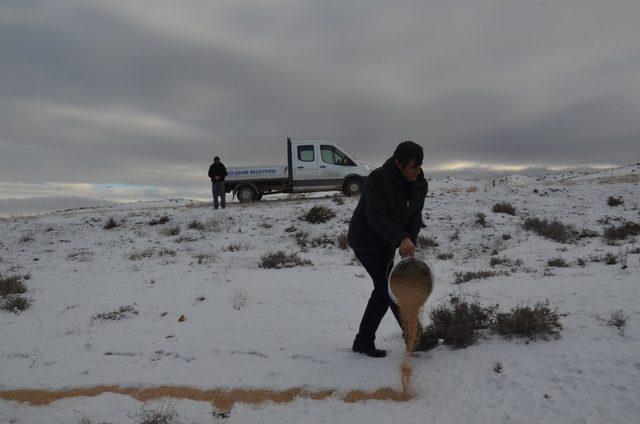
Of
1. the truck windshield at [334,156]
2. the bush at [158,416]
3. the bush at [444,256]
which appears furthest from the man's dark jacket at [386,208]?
the truck windshield at [334,156]

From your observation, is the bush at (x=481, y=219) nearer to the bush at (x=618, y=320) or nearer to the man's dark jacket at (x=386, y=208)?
the bush at (x=618, y=320)

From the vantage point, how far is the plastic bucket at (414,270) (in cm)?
350

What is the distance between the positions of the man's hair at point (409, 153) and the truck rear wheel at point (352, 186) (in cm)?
1358

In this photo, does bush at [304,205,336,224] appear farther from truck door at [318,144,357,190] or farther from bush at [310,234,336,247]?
truck door at [318,144,357,190]

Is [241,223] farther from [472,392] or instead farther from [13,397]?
[472,392]

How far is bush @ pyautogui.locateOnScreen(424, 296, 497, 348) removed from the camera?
4.07m

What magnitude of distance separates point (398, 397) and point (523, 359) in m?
1.13

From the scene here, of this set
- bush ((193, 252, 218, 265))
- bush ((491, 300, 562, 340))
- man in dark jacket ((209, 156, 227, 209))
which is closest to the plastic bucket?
bush ((491, 300, 562, 340))

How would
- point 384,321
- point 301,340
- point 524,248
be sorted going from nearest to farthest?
point 301,340 < point 384,321 < point 524,248

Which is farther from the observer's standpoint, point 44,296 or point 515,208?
point 515,208

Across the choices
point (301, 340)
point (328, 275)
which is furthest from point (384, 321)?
point (328, 275)

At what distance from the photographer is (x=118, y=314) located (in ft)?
19.8

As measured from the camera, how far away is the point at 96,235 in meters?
13.1

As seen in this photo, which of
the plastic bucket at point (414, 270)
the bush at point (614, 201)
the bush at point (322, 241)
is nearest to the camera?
the plastic bucket at point (414, 270)
